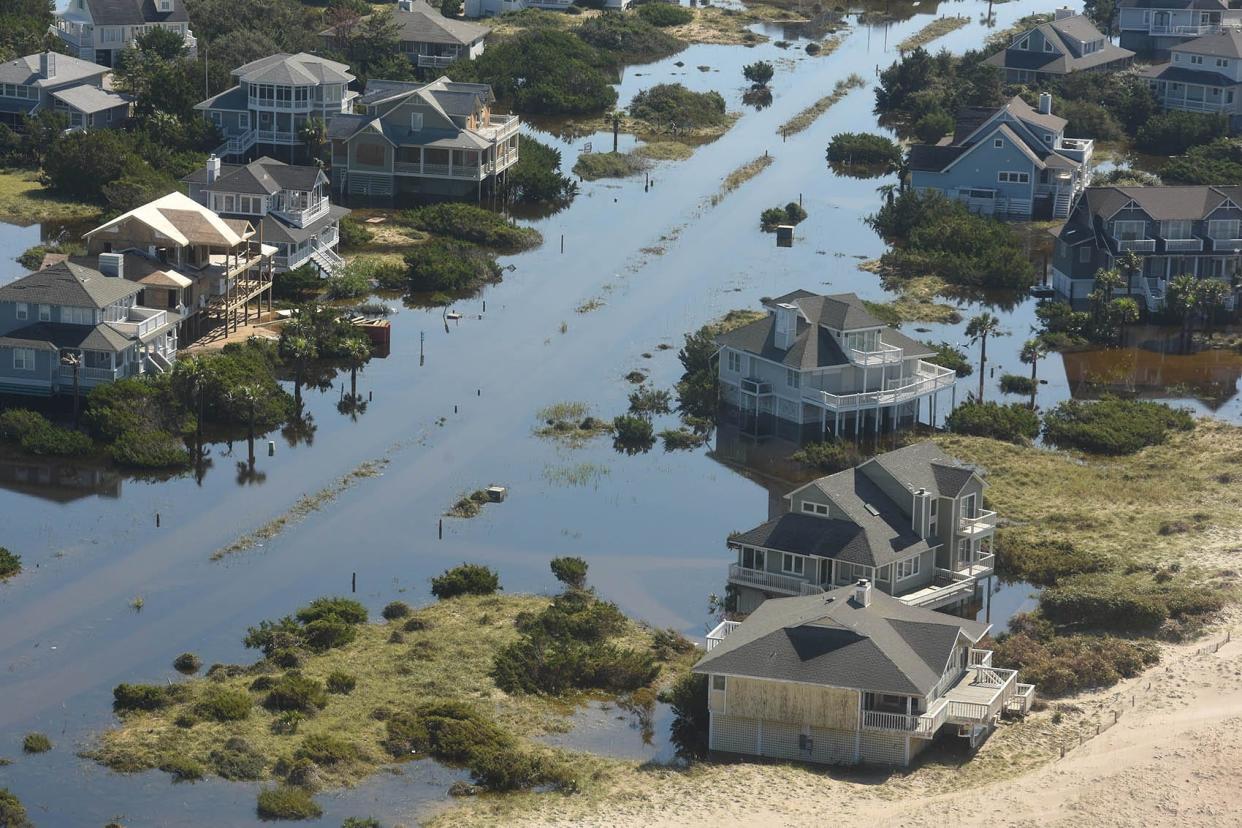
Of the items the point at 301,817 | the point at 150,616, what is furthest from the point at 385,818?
the point at 150,616

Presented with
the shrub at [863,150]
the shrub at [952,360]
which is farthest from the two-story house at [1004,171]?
the shrub at [952,360]

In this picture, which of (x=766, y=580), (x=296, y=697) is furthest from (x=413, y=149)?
(x=296, y=697)

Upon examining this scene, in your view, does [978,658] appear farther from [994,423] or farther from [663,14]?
[663,14]

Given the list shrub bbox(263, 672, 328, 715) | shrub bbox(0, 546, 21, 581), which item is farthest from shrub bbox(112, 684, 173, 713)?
shrub bbox(0, 546, 21, 581)

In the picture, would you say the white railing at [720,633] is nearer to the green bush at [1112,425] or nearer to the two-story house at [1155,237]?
the green bush at [1112,425]

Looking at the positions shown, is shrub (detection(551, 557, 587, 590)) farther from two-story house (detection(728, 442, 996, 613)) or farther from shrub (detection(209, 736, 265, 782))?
shrub (detection(209, 736, 265, 782))
